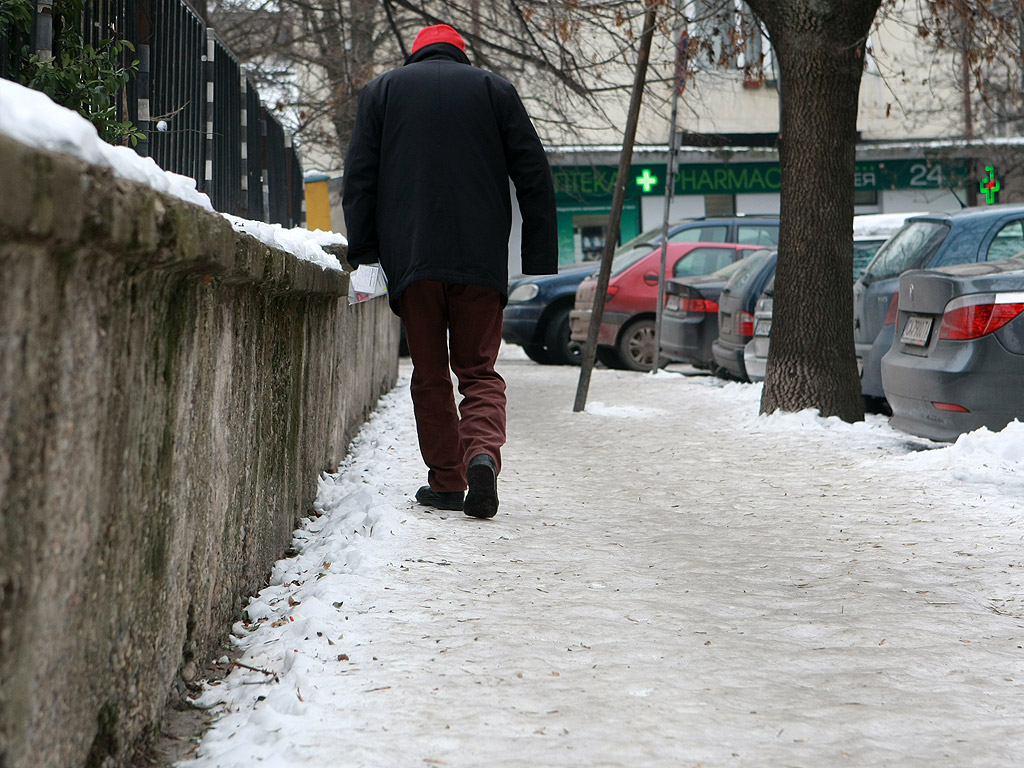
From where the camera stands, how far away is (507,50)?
13109 mm

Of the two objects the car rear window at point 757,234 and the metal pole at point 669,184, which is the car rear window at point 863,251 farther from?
the car rear window at point 757,234

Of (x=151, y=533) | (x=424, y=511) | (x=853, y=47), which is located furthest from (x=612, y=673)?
(x=853, y=47)

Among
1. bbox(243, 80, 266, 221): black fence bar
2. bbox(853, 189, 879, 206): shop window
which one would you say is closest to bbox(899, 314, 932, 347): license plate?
bbox(243, 80, 266, 221): black fence bar

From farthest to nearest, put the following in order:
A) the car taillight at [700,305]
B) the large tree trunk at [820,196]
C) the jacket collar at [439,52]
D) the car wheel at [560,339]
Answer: the car wheel at [560,339] → the car taillight at [700,305] → the large tree trunk at [820,196] → the jacket collar at [439,52]

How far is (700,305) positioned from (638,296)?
1455mm

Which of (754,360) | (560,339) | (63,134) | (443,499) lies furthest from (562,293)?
(63,134)

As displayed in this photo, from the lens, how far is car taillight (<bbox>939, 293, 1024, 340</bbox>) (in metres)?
6.71

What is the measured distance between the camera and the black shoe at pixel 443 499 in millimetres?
5500

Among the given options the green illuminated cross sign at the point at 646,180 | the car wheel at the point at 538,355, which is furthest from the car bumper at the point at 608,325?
the green illuminated cross sign at the point at 646,180

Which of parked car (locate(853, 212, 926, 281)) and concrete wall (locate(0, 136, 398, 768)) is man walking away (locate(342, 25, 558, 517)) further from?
parked car (locate(853, 212, 926, 281))

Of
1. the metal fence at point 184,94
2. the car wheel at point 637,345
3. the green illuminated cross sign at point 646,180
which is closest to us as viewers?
the metal fence at point 184,94

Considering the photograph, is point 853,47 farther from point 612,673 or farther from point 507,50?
point 612,673

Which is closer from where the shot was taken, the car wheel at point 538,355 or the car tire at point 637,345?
the car tire at point 637,345

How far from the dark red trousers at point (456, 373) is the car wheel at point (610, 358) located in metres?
9.96
